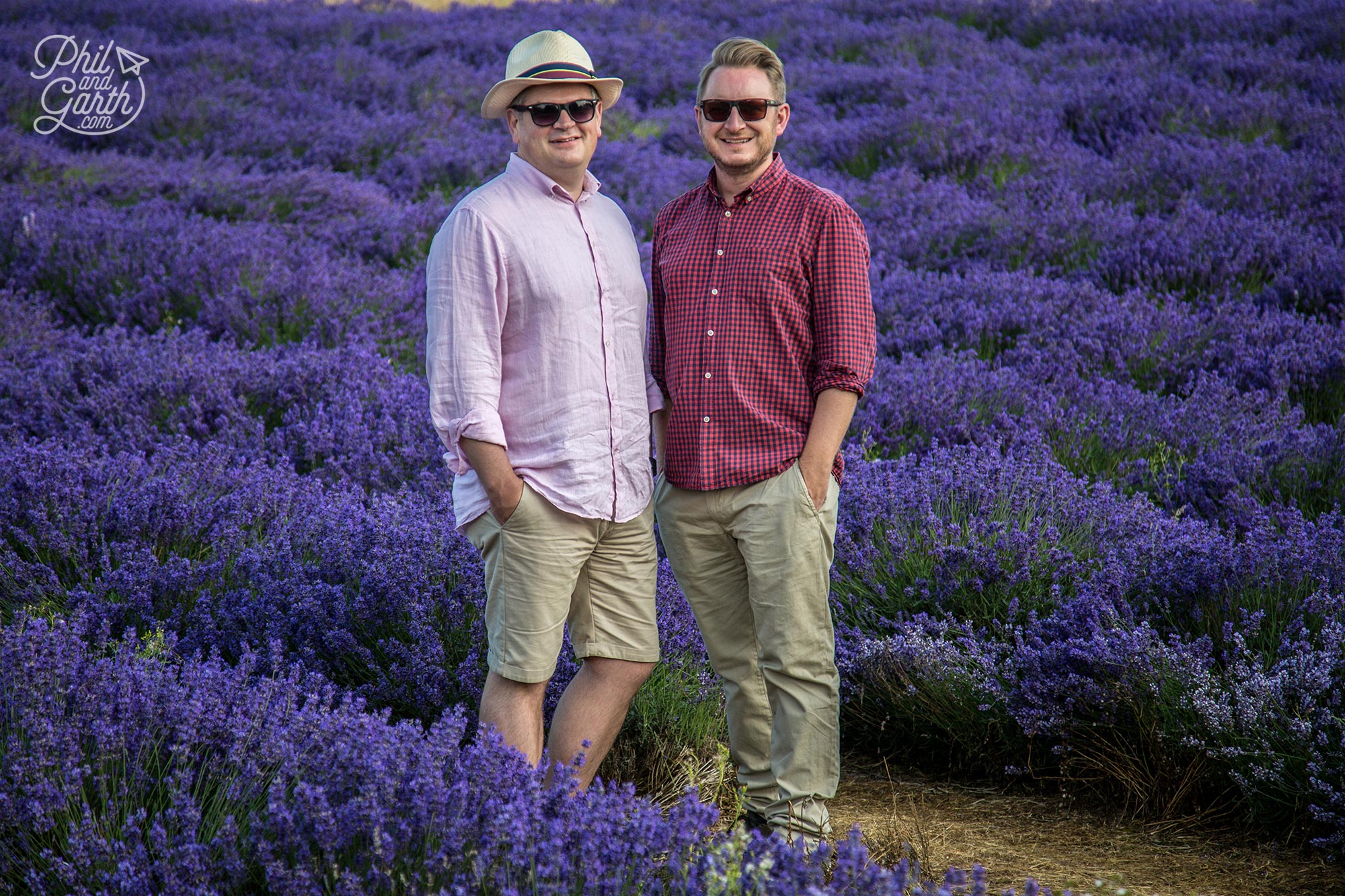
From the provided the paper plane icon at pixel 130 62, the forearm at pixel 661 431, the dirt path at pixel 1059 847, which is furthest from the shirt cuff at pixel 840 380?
the paper plane icon at pixel 130 62

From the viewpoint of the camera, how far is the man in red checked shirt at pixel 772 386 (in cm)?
224

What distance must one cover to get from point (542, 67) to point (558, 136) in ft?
0.46

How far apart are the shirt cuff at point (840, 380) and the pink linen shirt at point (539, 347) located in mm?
397

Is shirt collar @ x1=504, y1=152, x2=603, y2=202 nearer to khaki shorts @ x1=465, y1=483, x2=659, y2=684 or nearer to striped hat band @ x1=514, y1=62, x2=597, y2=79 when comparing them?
striped hat band @ x1=514, y1=62, x2=597, y2=79


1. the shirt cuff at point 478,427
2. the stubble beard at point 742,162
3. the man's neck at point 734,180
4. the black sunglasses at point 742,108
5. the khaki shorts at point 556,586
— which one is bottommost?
the khaki shorts at point 556,586

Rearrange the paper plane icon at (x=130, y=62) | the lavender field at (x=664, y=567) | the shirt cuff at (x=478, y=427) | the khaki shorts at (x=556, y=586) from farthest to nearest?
the paper plane icon at (x=130, y=62) < the khaki shorts at (x=556, y=586) < the shirt cuff at (x=478, y=427) < the lavender field at (x=664, y=567)

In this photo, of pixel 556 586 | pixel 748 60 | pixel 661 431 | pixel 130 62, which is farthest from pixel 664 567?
pixel 130 62

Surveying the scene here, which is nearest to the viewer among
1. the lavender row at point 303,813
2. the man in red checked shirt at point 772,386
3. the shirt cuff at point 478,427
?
the lavender row at point 303,813

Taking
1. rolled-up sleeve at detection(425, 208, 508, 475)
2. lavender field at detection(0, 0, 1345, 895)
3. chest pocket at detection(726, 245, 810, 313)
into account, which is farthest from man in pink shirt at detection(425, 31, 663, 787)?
lavender field at detection(0, 0, 1345, 895)

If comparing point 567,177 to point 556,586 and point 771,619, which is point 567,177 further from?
point 771,619

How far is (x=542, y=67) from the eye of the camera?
7.04 ft

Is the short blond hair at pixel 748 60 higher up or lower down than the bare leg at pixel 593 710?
higher up

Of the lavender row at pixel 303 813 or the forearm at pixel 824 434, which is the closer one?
the lavender row at pixel 303 813

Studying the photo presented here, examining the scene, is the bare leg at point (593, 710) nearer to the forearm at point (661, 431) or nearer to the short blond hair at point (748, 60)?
the forearm at point (661, 431)
